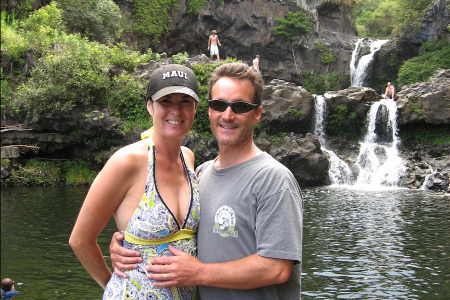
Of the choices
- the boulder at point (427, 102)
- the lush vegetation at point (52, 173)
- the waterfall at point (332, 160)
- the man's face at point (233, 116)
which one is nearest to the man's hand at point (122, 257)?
the man's face at point (233, 116)

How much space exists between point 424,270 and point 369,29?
53.3m

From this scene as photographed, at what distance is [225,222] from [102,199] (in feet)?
2.39

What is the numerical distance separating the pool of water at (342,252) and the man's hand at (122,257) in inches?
103

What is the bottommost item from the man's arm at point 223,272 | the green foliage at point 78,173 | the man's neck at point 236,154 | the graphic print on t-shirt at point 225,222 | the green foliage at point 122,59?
the green foliage at point 78,173

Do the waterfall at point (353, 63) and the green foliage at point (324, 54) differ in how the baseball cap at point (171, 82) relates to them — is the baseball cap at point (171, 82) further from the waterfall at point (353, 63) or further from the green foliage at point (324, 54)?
the green foliage at point (324, 54)

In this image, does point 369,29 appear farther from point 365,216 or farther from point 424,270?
point 424,270

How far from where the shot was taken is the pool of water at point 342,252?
344 inches

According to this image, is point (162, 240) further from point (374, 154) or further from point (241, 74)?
point (374, 154)

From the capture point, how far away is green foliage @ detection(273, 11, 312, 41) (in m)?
40.0

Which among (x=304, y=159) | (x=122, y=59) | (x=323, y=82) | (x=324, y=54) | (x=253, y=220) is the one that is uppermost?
(x=324, y=54)

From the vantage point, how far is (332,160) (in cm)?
2758

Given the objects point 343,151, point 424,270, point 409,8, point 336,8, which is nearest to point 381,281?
point 424,270

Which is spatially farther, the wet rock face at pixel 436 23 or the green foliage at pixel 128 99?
the wet rock face at pixel 436 23

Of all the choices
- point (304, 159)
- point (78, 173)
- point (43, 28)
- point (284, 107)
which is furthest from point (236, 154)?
point (43, 28)
